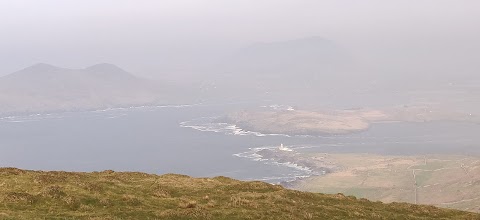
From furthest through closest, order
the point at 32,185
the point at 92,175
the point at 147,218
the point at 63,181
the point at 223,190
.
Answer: the point at 92,175
the point at 223,190
the point at 63,181
the point at 32,185
the point at 147,218

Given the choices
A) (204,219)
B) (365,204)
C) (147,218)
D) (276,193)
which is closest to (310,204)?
(276,193)

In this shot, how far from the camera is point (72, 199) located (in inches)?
1112

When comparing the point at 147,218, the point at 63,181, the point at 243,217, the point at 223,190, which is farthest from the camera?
the point at 223,190

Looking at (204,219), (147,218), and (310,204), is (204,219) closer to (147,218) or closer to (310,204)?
(147,218)

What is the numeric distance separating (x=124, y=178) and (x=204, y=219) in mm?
16598

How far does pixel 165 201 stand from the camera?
105ft

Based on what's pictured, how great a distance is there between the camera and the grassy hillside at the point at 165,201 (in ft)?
89.0

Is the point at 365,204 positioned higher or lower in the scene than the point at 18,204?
lower

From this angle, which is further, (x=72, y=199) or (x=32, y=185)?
(x=32, y=185)

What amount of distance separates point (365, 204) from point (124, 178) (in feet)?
73.4

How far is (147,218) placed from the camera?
26.6 metres

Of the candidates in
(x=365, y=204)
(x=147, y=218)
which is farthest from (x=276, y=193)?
(x=147, y=218)

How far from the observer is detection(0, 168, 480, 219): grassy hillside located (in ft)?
89.0

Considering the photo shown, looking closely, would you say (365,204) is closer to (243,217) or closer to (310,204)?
(310,204)
